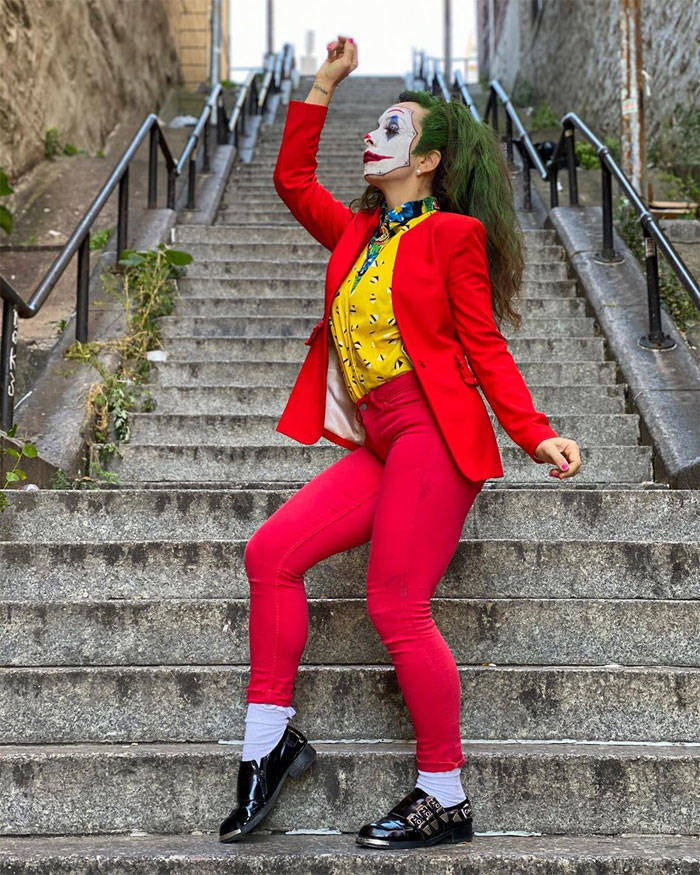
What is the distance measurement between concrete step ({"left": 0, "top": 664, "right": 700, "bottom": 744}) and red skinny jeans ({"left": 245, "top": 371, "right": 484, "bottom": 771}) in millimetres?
399

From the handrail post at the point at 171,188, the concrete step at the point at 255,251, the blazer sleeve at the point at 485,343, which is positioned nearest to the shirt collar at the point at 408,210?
the blazer sleeve at the point at 485,343

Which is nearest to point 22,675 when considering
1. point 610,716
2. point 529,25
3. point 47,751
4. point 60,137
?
point 47,751

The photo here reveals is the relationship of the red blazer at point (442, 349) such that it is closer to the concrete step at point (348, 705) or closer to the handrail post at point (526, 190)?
the concrete step at point (348, 705)

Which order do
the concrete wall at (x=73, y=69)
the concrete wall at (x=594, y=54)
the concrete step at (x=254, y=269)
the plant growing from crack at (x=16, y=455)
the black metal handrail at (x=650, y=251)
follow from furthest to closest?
the concrete wall at (x=594, y=54), the concrete wall at (x=73, y=69), the concrete step at (x=254, y=269), the black metal handrail at (x=650, y=251), the plant growing from crack at (x=16, y=455)

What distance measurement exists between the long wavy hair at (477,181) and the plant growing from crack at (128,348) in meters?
2.07

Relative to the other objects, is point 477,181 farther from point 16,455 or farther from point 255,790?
point 16,455

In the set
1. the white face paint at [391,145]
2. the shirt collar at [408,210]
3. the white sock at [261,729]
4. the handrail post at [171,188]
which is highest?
the white face paint at [391,145]

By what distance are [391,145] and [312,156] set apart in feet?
0.90

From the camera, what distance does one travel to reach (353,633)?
9.11 feet

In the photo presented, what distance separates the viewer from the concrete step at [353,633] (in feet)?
9.12

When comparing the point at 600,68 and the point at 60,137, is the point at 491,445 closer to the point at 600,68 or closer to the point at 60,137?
the point at 60,137

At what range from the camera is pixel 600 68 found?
1095cm

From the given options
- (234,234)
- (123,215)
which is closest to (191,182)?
(234,234)

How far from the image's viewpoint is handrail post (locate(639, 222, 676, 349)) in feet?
15.1
